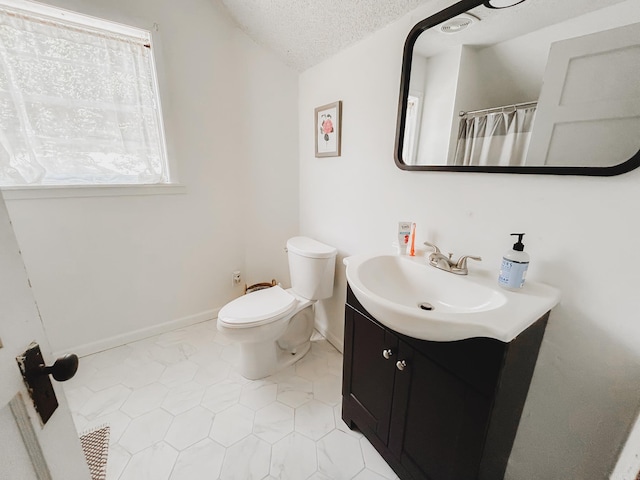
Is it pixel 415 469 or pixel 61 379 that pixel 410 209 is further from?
pixel 61 379

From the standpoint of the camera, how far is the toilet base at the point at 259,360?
4.94 feet

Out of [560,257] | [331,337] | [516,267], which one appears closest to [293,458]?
[331,337]

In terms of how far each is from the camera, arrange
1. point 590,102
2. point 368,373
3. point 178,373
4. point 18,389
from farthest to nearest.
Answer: point 178,373
point 368,373
point 590,102
point 18,389

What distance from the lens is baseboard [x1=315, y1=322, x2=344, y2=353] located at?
180 centimetres

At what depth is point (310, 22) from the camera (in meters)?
1.37

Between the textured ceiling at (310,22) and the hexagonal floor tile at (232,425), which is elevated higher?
the textured ceiling at (310,22)

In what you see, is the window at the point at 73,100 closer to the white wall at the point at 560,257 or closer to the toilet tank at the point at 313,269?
the toilet tank at the point at 313,269

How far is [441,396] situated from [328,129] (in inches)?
58.0

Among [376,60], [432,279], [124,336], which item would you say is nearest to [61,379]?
[432,279]

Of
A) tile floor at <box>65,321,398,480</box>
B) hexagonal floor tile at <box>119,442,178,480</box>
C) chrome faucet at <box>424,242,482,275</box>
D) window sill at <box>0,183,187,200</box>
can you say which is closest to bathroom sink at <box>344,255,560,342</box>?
chrome faucet at <box>424,242,482,275</box>

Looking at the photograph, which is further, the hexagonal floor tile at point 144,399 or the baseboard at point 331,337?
the baseboard at point 331,337

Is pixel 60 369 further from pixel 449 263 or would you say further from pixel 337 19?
pixel 337 19

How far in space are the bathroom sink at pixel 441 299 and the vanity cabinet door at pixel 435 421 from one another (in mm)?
191

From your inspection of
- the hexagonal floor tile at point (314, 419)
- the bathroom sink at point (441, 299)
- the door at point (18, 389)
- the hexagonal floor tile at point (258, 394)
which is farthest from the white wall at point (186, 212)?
the door at point (18, 389)
